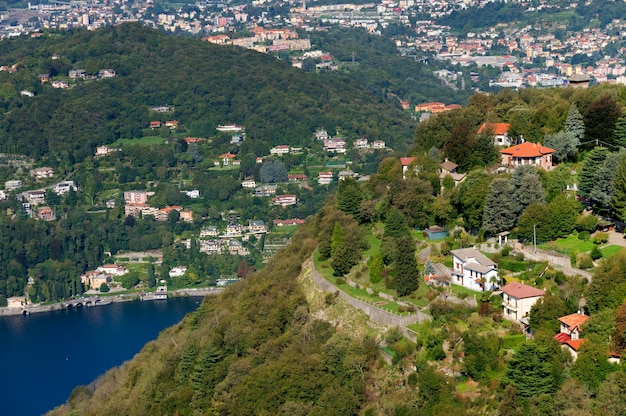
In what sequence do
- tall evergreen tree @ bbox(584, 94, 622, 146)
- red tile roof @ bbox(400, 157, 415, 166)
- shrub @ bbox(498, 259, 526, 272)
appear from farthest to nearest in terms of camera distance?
1. red tile roof @ bbox(400, 157, 415, 166)
2. tall evergreen tree @ bbox(584, 94, 622, 146)
3. shrub @ bbox(498, 259, 526, 272)

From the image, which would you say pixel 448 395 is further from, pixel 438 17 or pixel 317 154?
pixel 438 17

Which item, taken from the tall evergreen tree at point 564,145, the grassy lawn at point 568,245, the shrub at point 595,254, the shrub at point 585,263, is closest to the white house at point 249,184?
the tall evergreen tree at point 564,145

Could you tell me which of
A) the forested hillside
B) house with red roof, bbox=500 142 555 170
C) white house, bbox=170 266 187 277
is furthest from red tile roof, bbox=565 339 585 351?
the forested hillside

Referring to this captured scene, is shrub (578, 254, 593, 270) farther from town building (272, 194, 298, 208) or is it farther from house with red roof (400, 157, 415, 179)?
town building (272, 194, 298, 208)

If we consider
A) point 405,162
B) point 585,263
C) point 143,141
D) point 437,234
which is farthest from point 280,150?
point 585,263

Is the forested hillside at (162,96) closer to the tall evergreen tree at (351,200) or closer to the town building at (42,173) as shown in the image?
the town building at (42,173)

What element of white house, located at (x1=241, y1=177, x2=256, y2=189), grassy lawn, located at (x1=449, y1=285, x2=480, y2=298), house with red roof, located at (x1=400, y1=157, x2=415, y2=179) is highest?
house with red roof, located at (x1=400, y1=157, x2=415, y2=179)

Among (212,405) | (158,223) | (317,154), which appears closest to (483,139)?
(212,405)

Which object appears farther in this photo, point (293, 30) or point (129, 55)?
point (293, 30)
